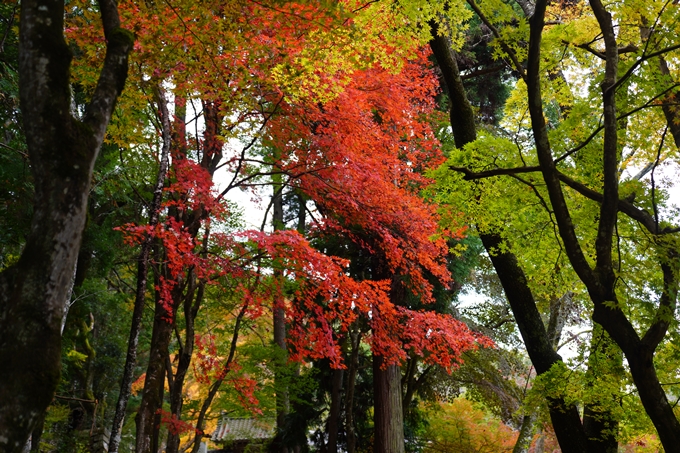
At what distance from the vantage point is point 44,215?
8.63 feet

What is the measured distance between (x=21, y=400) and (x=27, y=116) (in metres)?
1.48

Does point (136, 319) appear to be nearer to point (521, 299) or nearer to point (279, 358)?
point (521, 299)

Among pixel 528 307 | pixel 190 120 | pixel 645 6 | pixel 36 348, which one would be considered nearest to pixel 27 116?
pixel 36 348

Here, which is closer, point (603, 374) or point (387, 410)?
point (603, 374)

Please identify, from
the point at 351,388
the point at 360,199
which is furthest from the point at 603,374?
the point at 351,388

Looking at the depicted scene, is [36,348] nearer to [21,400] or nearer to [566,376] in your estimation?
[21,400]

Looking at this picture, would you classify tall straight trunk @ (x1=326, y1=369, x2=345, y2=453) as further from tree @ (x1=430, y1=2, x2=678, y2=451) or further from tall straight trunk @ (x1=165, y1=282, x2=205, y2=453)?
tree @ (x1=430, y1=2, x2=678, y2=451)

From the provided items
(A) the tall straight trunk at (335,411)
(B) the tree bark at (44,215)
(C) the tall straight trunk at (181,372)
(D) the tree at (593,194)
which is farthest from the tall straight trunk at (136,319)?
(A) the tall straight trunk at (335,411)

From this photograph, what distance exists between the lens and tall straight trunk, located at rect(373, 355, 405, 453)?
9.55 m

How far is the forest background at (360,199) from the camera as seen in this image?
2955 millimetres

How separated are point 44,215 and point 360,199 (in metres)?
6.28

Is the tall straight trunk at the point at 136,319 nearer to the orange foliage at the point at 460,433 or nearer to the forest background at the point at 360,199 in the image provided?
the forest background at the point at 360,199

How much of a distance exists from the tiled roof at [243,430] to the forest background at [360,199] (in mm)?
6633

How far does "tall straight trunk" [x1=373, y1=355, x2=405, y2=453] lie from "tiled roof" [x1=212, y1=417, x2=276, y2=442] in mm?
9749
